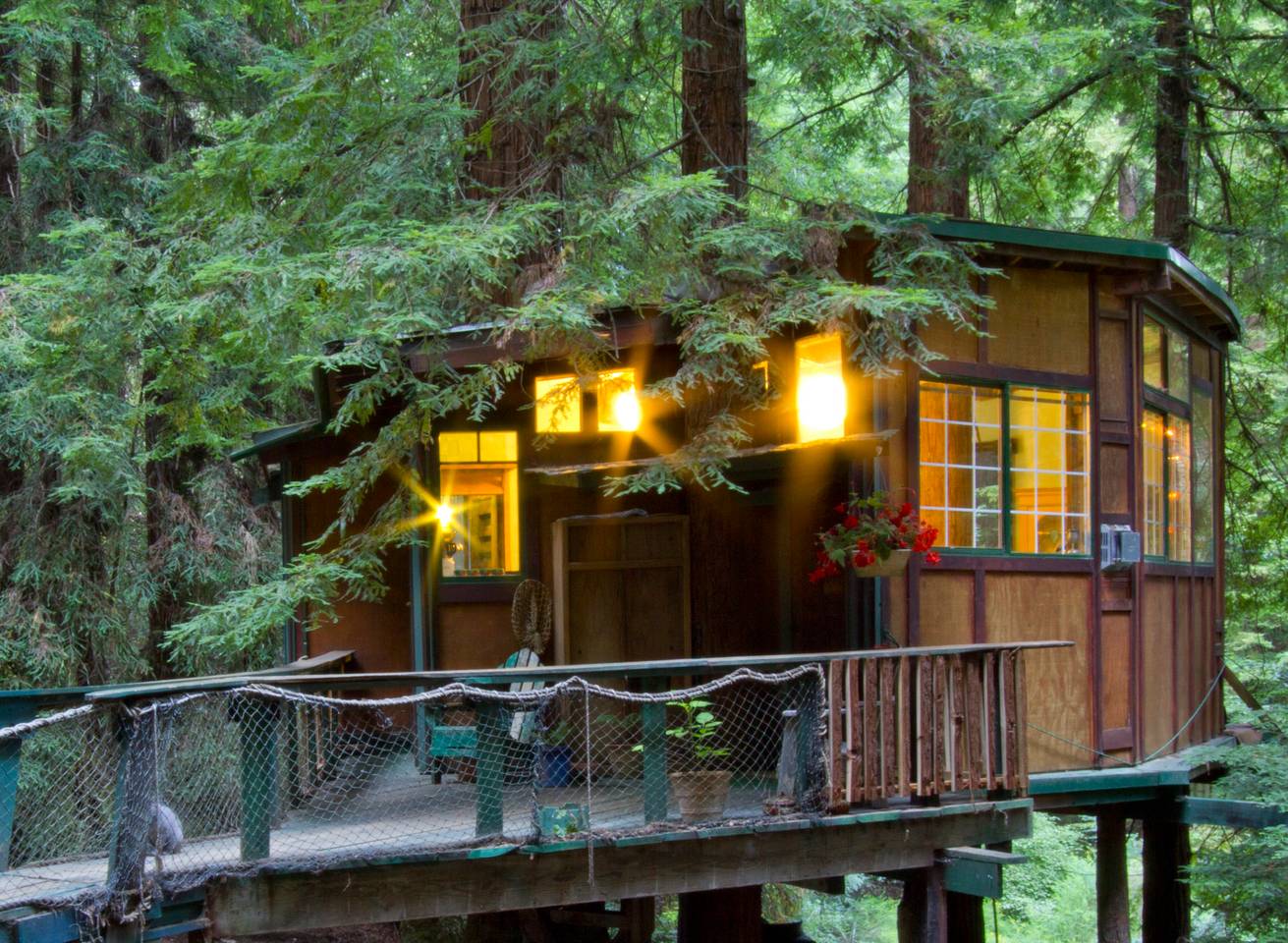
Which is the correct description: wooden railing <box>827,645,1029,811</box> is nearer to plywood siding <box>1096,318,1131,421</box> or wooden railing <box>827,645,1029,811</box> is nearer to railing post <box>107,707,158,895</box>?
plywood siding <box>1096,318,1131,421</box>

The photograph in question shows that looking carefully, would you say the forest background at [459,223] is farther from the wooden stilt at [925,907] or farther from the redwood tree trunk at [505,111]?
the wooden stilt at [925,907]

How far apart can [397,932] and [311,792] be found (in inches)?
188

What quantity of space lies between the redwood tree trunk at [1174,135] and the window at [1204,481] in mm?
3125

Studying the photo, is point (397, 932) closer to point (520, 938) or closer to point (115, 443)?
point (520, 938)

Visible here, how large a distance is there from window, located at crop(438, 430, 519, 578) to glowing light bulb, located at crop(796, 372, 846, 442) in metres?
2.45

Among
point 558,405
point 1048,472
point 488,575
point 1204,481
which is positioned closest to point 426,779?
point 488,575

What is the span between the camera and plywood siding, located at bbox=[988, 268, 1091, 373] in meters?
9.89

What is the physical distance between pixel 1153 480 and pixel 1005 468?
202 centimetres

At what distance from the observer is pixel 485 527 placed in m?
11.0

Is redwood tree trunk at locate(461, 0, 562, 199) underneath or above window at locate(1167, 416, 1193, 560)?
above

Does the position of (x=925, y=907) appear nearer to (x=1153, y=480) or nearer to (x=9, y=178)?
(x=1153, y=480)

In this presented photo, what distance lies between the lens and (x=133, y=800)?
243 inches

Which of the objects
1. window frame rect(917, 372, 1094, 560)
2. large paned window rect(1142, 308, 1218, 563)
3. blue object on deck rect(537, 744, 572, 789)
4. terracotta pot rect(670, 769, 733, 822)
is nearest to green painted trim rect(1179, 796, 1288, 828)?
large paned window rect(1142, 308, 1218, 563)

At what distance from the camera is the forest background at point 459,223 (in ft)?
29.5
